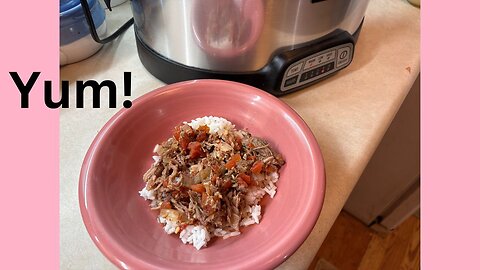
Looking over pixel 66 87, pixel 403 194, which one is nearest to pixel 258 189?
pixel 66 87

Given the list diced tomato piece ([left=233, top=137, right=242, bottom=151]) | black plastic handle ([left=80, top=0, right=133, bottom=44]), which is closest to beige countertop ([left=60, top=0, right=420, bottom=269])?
black plastic handle ([left=80, top=0, right=133, bottom=44])

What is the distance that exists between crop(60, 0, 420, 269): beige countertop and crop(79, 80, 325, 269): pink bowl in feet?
0.17

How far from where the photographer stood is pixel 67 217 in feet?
1.59

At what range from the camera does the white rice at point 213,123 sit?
0.53m

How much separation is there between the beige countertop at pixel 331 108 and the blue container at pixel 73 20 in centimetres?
6

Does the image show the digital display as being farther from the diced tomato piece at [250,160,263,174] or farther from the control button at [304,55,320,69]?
the diced tomato piece at [250,160,263,174]

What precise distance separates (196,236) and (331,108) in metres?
0.30

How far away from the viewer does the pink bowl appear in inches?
16.5

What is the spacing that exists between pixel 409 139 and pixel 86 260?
752 mm

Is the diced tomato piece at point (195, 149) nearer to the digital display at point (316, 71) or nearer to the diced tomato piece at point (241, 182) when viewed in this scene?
the diced tomato piece at point (241, 182)

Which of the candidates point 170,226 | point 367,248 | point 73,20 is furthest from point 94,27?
point 367,248

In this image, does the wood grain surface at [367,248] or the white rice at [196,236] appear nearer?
the white rice at [196,236]

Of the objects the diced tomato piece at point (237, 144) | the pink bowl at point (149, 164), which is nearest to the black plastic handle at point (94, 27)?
the pink bowl at point (149, 164)

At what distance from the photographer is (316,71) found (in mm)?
614
